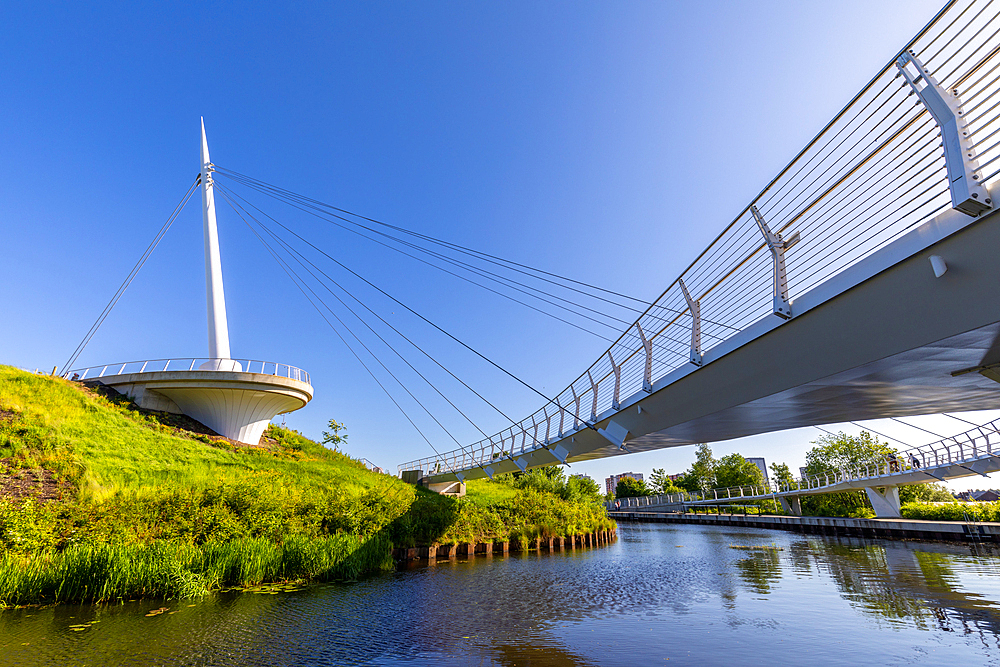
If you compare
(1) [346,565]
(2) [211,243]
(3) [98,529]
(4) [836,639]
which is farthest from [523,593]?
(2) [211,243]

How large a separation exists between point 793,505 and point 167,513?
51.1m

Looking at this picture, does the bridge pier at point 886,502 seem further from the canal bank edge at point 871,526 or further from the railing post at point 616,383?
the railing post at point 616,383

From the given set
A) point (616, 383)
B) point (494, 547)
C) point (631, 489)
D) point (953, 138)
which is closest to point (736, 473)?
point (631, 489)

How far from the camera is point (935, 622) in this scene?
11750mm

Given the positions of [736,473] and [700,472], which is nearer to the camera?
[736,473]

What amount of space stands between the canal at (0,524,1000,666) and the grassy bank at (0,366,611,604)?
3.12 feet

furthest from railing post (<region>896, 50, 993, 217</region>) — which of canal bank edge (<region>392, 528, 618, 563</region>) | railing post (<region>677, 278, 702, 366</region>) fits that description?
canal bank edge (<region>392, 528, 618, 563</region>)

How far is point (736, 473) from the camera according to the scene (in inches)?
2596

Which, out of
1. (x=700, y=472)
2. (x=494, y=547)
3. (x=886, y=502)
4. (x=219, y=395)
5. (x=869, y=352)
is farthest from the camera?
(x=700, y=472)

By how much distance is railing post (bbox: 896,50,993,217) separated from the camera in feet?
15.8

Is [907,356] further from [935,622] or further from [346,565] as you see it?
[346,565]

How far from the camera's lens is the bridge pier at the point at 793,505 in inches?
1838

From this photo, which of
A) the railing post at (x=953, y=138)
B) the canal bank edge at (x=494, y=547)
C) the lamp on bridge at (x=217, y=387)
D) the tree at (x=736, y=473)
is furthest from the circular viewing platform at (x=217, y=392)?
the tree at (x=736, y=473)

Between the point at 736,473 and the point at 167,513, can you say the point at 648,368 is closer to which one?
the point at 167,513
